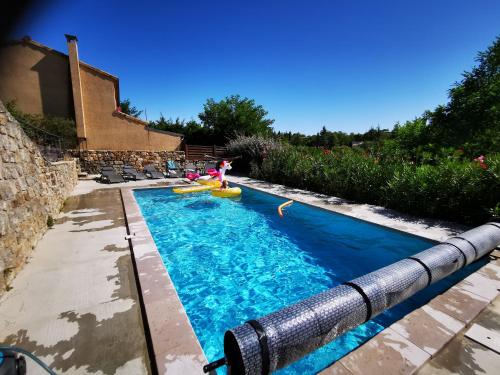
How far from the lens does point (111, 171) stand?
1320 centimetres

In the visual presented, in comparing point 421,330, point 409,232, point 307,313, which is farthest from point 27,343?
point 409,232

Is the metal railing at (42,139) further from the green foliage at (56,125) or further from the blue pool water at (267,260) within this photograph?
the green foliage at (56,125)

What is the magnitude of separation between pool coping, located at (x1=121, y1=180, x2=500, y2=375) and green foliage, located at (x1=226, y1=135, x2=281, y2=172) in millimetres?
11890

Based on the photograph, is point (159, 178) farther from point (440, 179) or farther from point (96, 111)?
point (440, 179)

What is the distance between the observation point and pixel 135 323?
263 centimetres

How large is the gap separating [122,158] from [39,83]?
21.5ft

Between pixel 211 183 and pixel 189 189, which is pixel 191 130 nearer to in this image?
pixel 211 183

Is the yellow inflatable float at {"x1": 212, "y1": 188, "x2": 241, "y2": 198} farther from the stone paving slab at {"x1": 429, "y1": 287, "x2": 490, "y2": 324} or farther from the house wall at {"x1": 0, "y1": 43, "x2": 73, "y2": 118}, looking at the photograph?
the house wall at {"x1": 0, "y1": 43, "x2": 73, "y2": 118}

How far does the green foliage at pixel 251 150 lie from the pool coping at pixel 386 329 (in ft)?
39.0

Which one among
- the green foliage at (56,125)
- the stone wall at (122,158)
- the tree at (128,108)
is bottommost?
the stone wall at (122,158)

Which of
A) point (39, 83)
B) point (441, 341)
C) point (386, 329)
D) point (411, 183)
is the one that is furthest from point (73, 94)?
point (441, 341)

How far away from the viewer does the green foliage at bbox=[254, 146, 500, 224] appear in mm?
5777

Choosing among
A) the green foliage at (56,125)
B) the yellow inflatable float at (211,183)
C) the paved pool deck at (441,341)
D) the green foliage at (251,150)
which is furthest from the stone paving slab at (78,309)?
the green foliage at (56,125)

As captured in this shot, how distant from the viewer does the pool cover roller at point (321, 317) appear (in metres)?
1.74
